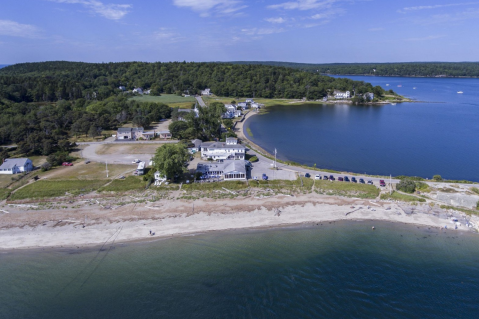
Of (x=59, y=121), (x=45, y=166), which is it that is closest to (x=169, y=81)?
(x=59, y=121)

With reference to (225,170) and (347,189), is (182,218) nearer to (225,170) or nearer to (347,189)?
(225,170)

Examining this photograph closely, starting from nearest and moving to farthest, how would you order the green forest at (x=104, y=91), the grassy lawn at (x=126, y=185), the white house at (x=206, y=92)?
the grassy lawn at (x=126, y=185)
the green forest at (x=104, y=91)
the white house at (x=206, y=92)

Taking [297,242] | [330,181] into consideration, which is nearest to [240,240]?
[297,242]

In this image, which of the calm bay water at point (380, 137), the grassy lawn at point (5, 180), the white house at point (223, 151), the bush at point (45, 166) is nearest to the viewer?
the grassy lawn at point (5, 180)

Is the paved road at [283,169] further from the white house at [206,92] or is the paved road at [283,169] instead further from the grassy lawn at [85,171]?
the white house at [206,92]

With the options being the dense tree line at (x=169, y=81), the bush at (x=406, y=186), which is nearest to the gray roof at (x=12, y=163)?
the bush at (x=406, y=186)

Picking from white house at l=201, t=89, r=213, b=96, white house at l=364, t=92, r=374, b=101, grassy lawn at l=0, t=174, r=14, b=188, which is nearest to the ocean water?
grassy lawn at l=0, t=174, r=14, b=188

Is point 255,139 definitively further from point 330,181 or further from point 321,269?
point 321,269
